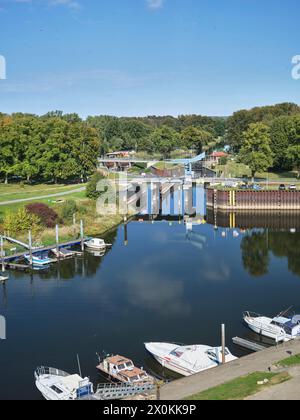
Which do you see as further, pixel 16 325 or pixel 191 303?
pixel 191 303

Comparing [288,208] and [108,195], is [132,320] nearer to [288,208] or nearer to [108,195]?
[108,195]

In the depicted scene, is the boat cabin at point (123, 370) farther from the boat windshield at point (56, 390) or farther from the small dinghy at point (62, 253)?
the small dinghy at point (62, 253)

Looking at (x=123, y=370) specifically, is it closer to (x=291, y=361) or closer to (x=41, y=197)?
(x=291, y=361)

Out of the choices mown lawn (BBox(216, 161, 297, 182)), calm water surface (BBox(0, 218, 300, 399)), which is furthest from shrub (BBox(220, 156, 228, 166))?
calm water surface (BBox(0, 218, 300, 399))

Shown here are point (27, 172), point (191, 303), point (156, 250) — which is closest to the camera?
point (191, 303)

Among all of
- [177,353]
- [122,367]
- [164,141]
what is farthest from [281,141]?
[122,367]

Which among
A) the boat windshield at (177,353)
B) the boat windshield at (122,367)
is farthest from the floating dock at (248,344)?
the boat windshield at (122,367)

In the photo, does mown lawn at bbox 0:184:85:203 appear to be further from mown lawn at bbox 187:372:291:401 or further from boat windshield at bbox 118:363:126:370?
mown lawn at bbox 187:372:291:401

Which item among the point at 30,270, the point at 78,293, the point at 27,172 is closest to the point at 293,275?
the point at 78,293
